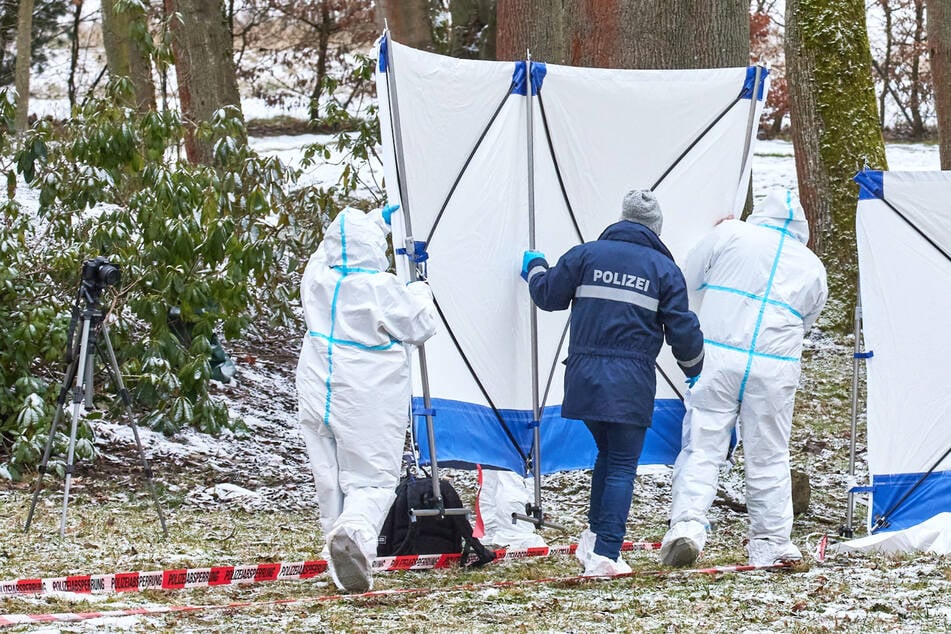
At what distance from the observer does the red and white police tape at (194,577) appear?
469cm

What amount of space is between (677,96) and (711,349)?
1.40 m

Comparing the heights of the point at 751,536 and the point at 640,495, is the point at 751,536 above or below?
above

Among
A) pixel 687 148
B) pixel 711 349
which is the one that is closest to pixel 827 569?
pixel 711 349

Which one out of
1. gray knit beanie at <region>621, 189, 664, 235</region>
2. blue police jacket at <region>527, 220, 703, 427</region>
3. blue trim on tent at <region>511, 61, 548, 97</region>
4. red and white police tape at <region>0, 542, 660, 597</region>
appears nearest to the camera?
red and white police tape at <region>0, 542, 660, 597</region>

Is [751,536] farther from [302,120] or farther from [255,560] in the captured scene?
[302,120]

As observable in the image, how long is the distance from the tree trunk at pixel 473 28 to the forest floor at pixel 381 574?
15.1 ft

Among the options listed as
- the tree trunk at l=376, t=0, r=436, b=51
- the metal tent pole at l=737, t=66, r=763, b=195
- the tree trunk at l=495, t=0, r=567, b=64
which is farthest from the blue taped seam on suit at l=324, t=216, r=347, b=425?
the tree trunk at l=376, t=0, r=436, b=51

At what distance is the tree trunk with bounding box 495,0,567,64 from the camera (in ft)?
34.6

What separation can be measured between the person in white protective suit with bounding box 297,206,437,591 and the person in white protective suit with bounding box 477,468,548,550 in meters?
0.98

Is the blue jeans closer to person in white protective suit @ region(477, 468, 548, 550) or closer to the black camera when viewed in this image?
person in white protective suit @ region(477, 468, 548, 550)

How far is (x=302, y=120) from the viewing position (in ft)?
78.9

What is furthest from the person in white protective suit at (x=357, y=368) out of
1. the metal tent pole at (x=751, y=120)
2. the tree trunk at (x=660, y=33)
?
the tree trunk at (x=660, y=33)

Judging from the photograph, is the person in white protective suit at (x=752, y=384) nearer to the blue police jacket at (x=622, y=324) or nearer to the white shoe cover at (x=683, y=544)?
the white shoe cover at (x=683, y=544)

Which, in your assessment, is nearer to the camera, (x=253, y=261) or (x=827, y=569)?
(x=827, y=569)
